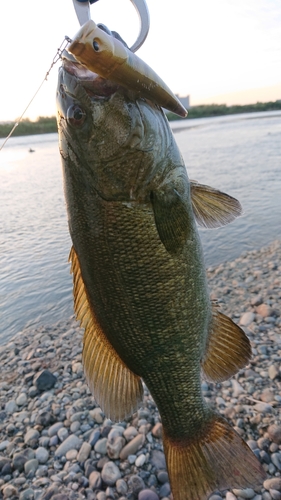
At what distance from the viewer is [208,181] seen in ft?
41.5

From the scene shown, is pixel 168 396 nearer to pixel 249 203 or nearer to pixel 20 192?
pixel 249 203

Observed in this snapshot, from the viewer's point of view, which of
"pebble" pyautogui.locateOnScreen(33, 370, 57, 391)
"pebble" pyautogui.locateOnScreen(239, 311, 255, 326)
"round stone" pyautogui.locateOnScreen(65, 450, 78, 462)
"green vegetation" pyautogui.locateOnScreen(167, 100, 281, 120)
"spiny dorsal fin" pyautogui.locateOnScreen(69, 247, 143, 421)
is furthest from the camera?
"green vegetation" pyautogui.locateOnScreen(167, 100, 281, 120)

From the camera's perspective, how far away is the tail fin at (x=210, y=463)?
6.33 ft

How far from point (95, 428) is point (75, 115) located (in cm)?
290

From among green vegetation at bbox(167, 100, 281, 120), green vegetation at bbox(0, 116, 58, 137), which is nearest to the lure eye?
green vegetation at bbox(0, 116, 58, 137)

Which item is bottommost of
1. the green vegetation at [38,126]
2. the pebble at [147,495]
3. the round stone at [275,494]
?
the pebble at [147,495]

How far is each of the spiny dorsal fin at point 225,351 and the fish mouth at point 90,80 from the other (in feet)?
4.11

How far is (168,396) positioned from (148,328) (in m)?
0.47

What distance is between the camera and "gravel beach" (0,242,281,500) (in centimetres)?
282

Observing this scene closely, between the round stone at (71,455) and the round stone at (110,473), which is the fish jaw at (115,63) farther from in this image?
the round stone at (71,455)

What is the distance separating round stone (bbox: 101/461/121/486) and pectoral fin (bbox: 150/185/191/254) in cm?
216

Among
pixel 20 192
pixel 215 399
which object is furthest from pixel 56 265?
pixel 20 192

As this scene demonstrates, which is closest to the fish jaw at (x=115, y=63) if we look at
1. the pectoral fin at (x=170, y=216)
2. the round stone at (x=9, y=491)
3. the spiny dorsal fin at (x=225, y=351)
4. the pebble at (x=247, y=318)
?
the pectoral fin at (x=170, y=216)

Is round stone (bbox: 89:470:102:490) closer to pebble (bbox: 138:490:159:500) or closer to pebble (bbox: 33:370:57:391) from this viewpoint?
pebble (bbox: 138:490:159:500)
